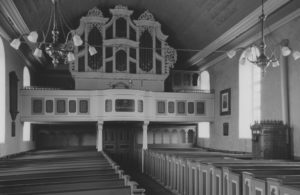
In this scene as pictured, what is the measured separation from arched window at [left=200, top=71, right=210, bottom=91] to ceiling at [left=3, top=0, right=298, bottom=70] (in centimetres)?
129

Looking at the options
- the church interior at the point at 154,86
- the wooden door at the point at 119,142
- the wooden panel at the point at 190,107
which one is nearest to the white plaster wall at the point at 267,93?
the church interior at the point at 154,86

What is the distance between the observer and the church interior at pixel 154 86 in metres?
11.5

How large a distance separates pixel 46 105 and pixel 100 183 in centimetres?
1225

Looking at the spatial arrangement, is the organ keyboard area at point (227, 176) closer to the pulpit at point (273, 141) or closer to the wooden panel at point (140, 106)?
the pulpit at point (273, 141)

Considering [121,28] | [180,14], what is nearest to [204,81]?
[180,14]

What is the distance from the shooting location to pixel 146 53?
18.2 meters

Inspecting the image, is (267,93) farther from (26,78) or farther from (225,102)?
(26,78)

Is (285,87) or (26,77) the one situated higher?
(26,77)

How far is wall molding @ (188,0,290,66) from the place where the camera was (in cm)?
1143

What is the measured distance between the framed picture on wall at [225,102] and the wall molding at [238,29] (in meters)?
2.06

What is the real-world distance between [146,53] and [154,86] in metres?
1.76

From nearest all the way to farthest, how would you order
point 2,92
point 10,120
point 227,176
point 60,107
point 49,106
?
1. point 227,176
2. point 2,92
3. point 10,120
4. point 49,106
5. point 60,107

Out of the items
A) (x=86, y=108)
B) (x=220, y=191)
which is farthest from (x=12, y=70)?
(x=220, y=191)

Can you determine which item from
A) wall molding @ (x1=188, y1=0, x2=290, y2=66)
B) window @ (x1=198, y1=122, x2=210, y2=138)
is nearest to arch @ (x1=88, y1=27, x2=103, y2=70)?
wall molding @ (x1=188, y1=0, x2=290, y2=66)
